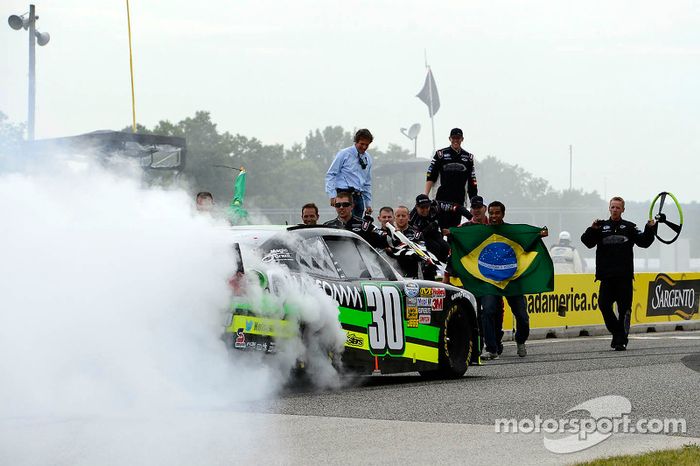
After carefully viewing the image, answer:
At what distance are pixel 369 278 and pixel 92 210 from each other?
135 inches

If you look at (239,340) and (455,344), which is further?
(455,344)

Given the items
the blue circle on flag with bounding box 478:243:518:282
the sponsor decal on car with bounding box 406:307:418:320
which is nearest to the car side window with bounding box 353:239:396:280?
the sponsor decal on car with bounding box 406:307:418:320

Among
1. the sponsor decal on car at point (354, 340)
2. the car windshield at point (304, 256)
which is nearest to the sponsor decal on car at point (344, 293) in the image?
the car windshield at point (304, 256)

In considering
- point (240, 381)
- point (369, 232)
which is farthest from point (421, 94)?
point (240, 381)

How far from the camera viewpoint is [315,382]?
10.3 metres

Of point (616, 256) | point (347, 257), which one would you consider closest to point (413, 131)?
point (616, 256)

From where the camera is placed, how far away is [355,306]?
10.6 metres

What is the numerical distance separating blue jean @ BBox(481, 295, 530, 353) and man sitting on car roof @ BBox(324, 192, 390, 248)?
6.40 feet

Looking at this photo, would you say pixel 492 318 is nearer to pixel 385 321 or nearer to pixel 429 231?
pixel 429 231

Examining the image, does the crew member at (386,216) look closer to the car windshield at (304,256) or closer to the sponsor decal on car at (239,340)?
the car windshield at (304,256)

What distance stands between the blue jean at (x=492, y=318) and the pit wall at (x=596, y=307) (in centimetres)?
336

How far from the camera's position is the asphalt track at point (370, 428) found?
678cm

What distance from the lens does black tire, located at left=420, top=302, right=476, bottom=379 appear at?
11.7m

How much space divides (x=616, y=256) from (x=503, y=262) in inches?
61.7
